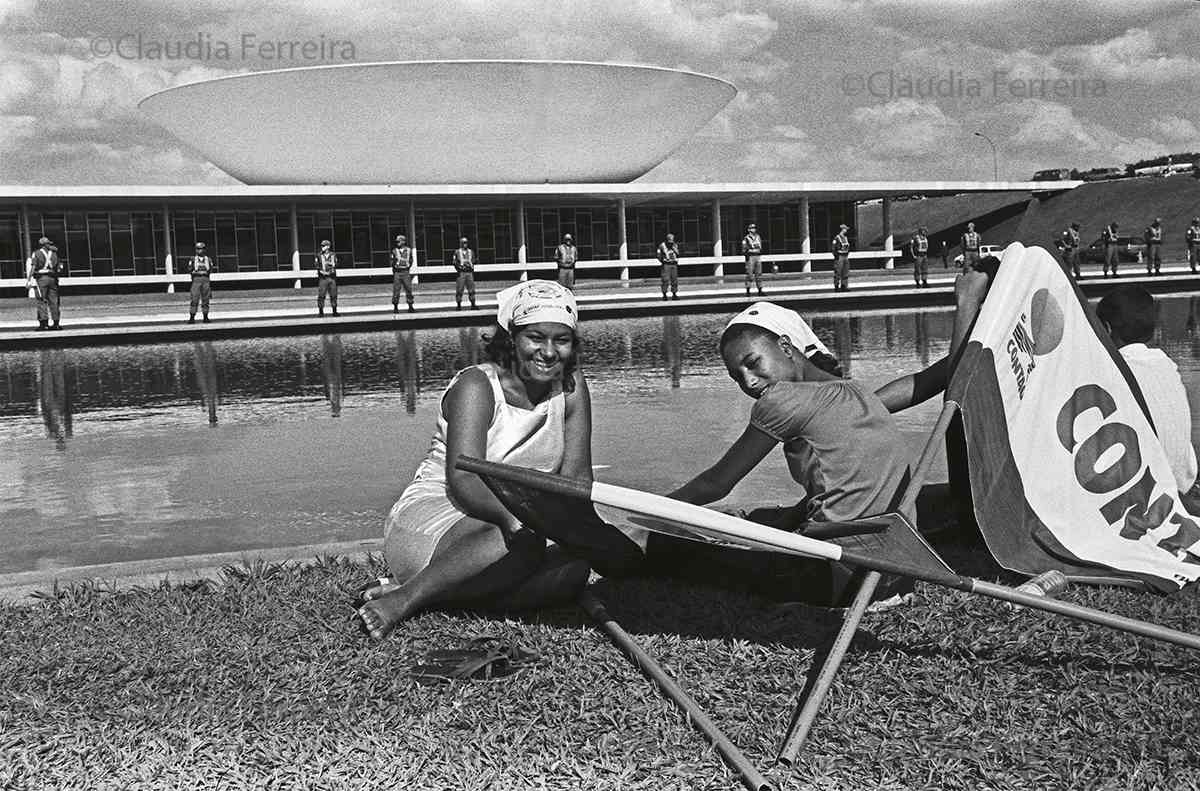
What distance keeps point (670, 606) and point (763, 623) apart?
1.17ft

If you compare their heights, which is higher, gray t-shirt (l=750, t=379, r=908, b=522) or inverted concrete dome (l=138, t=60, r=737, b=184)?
inverted concrete dome (l=138, t=60, r=737, b=184)

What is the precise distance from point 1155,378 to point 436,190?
33852 millimetres

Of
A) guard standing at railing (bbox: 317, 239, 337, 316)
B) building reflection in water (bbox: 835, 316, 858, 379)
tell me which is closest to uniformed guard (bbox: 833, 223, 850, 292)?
building reflection in water (bbox: 835, 316, 858, 379)

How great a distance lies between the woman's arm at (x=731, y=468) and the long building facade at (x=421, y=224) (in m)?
32.8

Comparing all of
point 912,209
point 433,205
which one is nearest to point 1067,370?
point 433,205

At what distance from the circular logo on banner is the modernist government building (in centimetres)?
3312

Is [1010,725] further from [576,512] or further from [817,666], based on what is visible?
[576,512]

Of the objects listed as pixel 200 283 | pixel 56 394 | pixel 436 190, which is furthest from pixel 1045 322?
pixel 436 190

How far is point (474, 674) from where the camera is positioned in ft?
11.0

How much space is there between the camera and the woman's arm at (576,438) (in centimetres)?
404

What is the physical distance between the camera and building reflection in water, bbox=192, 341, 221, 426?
10.6 metres

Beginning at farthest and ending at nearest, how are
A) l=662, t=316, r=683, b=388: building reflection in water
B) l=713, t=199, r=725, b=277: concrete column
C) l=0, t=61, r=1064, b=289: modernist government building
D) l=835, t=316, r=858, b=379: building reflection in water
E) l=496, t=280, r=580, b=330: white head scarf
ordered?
l=713, t=199, r=725, b=277: concrete column < l=0, t=61, r=1064, b=289: modernist government building < l=835, t=316, r=858, b=379: building reflection in water < l=662, t=316, r=683, b=388: building reflection in water < l=496, t=280, r=580, b=330: white head scarf

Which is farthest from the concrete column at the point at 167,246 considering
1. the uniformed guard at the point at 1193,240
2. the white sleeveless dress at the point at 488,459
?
the white sleeveless dress at the point at 488,459

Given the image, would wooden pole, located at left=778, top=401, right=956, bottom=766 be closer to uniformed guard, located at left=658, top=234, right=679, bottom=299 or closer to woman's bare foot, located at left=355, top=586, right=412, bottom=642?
woman's bare foot, located at left=355, top=586, right=412, bottom=642
